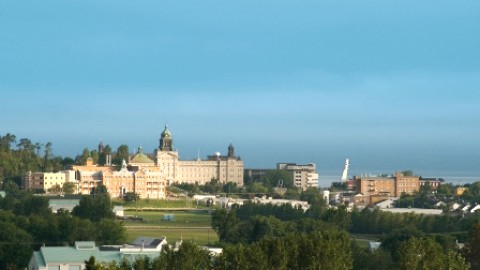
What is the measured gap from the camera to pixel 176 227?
245 feet

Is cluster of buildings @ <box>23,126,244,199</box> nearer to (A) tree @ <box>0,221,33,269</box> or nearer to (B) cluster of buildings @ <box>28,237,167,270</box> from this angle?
(A) tree @ <box>0,221,33,269</box>

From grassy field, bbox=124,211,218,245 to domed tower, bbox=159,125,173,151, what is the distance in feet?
162

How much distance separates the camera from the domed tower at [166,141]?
144500 mm

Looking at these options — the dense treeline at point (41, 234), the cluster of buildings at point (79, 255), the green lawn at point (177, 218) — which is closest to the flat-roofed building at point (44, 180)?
the green lawn at point (177, 218)

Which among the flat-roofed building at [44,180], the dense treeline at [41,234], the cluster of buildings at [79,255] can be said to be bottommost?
the cluster of buildings at [79,255]

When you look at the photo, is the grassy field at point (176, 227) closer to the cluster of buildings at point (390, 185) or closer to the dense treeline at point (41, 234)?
the dense treeline at point (41, 234)

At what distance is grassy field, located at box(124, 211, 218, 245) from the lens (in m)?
64.9

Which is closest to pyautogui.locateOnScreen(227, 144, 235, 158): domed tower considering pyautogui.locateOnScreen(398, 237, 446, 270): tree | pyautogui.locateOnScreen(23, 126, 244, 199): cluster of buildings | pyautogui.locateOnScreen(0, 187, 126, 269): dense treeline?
pyautogui.locateOnScreen(23, 126, 244, 199): cluster of buildings

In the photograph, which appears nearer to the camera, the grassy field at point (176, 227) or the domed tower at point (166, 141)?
the grassy field at point (176, 227)

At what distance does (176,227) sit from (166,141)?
232ft

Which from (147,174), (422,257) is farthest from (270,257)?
(147,174)

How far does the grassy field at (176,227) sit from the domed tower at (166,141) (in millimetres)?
49520

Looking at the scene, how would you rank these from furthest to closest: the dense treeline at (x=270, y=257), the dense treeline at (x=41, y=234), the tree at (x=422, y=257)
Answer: the dense treeline at (x=41, y=234)
the tree at (x=422, y=257)
the dense treeline at (x=270, y=257)

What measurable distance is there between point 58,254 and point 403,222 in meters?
30.8
